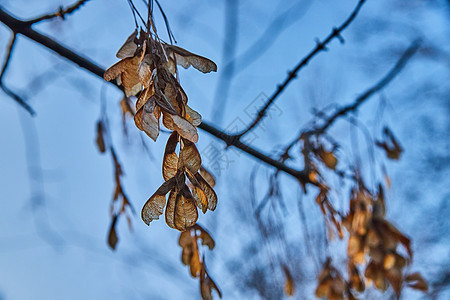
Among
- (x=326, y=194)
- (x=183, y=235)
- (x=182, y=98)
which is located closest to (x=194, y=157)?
(x=182, y=98)

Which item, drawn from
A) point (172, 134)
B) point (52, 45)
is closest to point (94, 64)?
point (52, 45)

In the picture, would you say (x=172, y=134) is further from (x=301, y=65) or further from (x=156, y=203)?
(x=301, y=65)

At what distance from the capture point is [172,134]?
36 centimetres

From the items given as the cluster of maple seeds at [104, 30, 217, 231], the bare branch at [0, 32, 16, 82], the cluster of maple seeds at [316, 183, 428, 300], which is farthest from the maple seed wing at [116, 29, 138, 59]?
the cluster of maple seeds at [316, 183, 428, 300]

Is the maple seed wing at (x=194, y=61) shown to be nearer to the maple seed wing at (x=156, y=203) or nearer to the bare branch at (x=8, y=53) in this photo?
the maple seed wing at (x=156, y=203)

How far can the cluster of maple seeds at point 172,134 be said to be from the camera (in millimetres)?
339

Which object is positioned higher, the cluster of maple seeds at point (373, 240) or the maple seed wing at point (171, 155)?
the cluster of maple seeds at point (373, 240)

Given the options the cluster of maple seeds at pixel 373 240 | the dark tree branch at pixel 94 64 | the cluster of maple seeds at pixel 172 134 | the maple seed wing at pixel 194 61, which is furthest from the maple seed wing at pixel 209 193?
the cluster of maple seeds at pixel 373 240

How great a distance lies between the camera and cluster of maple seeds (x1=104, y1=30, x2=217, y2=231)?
34cm

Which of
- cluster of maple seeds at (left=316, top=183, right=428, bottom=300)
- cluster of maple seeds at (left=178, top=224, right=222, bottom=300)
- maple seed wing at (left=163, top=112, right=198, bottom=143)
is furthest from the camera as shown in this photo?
cluster of maple seeds at (left=316, top=183, right=428, bottom=300)

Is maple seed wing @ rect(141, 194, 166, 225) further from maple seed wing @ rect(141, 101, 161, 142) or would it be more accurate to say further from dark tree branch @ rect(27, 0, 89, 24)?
dark tree branch @ rect(27, 0, 89, 24)

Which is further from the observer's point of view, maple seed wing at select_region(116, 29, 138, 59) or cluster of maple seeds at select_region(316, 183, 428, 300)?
cluster of maple seeds at select_region(316, 183, 428, 300)

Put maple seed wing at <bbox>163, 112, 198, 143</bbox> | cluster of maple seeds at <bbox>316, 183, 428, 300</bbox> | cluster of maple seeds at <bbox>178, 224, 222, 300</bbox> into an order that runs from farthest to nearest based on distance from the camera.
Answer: cluster of maple seeds at <bbox>316, 183, 428, 300</bbox> → cluster of maple seeds at <bbox>178, 224, 222, 300</bbox> → maple seed wing at <bbox>163, 112, 198, 143</bbox>

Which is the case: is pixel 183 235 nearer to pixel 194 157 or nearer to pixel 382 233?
pixel 194 157
